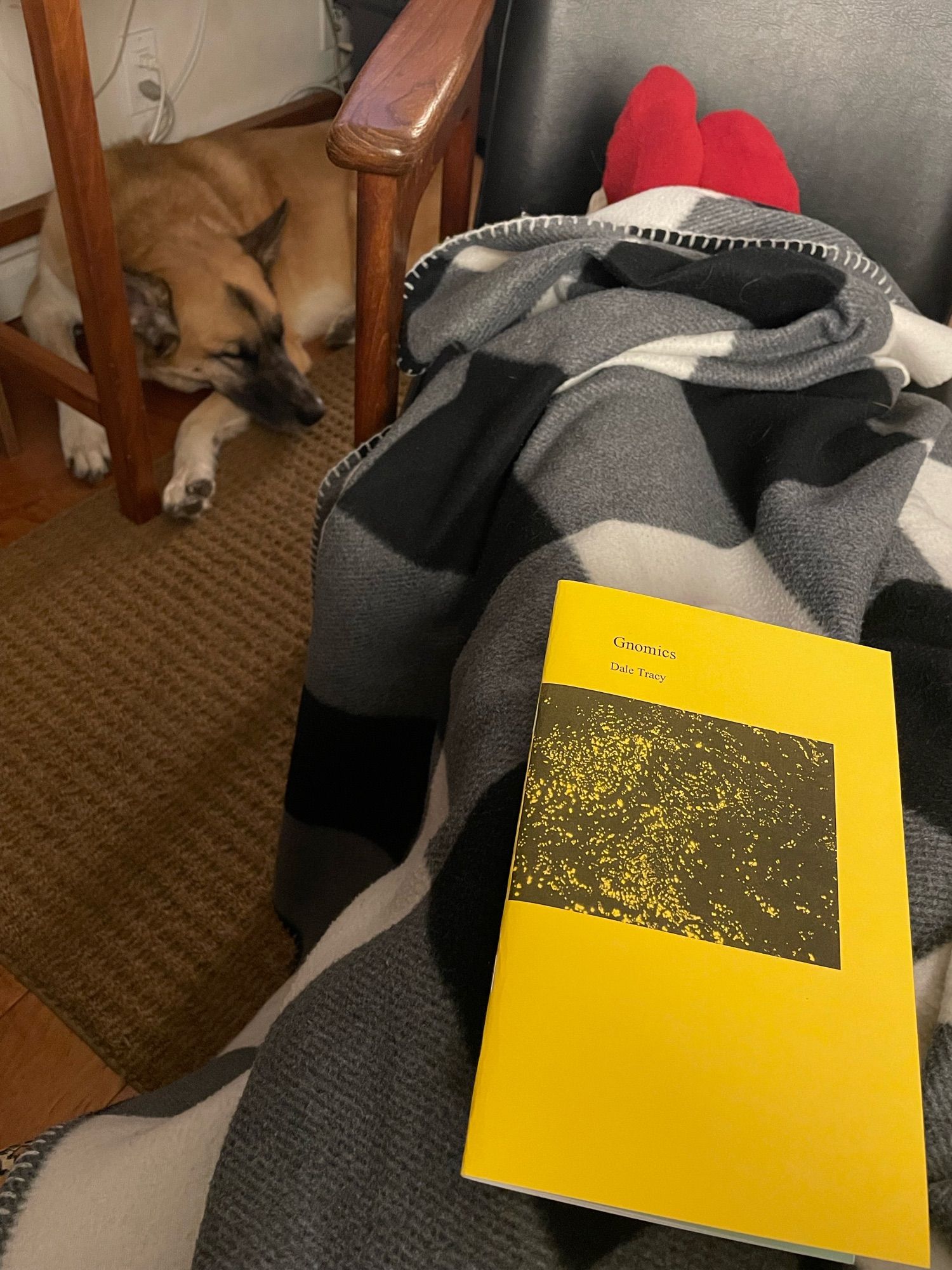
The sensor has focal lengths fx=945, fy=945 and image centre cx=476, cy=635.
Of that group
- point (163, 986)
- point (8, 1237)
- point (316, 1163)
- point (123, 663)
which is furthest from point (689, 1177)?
point (123, 663)

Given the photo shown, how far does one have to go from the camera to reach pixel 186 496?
1.36 meters

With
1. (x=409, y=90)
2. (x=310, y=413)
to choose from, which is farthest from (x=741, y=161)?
(x=310, y=413)

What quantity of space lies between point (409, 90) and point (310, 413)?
2.83 ft

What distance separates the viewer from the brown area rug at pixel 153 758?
2.98ft

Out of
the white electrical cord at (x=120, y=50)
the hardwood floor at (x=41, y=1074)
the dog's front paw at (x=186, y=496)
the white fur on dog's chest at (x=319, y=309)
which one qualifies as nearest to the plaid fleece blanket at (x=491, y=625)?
the hardwood floor at (x=41, y=1074)

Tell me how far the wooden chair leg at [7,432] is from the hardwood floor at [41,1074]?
0.84 meters

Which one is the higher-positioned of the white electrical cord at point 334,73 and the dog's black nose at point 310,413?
the white electrical cord at point 334,73

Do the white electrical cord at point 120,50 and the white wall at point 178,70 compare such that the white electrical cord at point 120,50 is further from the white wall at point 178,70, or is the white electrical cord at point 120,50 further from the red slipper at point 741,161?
the red slipper at point 741,161

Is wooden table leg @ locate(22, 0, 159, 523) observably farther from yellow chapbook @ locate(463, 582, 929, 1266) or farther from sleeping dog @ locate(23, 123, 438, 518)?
yellow chapbook @ locate(463, 582, 929, 1266)

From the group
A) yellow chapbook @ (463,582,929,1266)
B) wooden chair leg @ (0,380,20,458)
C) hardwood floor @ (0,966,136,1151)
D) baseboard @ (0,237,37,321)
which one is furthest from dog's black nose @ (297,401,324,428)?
yellow chapbook @ (463,582,929,1266)

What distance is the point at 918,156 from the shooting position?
0.89 metres

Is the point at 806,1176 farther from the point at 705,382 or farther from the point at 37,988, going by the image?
the point at 37,988

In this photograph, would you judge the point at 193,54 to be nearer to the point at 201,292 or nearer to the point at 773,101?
the point at 201,292

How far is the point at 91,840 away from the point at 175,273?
824mm
